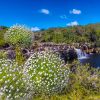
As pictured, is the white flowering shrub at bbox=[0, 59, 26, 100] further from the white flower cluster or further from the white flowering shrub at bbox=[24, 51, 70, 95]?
the white flowering shrub at bbox=[24, 51, 70, 95]

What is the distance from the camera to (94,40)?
272ft

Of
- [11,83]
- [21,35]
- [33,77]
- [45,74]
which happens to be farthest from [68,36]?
[11,83]

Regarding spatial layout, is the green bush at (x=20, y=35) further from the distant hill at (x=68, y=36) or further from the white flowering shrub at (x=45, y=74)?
the distant hill at (x=68, y=36)

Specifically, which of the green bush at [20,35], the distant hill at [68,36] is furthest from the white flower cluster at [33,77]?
the distant hill at [68,36]

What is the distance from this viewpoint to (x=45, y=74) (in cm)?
647

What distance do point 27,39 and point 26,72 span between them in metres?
3.39

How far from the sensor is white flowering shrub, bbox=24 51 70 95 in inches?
248

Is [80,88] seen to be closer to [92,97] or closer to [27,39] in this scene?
[92,97]

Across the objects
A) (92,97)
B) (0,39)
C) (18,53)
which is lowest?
(92,97)

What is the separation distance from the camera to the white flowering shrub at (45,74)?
248 inches

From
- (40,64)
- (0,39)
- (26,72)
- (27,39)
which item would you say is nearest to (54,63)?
(40,64)

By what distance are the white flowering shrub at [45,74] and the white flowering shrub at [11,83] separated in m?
0.41

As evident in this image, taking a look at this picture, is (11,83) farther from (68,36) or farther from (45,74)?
(68,36)

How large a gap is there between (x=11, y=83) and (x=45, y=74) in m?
1.04
